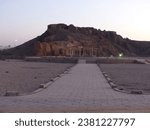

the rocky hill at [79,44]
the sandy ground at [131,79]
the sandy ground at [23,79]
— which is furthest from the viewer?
the rocky hill at [79,44]

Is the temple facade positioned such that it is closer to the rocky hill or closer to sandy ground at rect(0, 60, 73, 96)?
the rocky hill

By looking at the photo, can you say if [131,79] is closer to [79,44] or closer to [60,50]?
[60,50]

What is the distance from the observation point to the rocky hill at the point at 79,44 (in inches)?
3644

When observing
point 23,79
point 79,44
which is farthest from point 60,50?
point 23,79

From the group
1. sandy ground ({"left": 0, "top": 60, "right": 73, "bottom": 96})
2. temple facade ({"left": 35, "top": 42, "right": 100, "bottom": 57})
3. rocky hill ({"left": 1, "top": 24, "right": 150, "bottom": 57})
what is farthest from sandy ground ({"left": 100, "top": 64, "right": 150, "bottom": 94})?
temple facade ({"left": 35, "top": 42, "right": 100, "bottom": 57})

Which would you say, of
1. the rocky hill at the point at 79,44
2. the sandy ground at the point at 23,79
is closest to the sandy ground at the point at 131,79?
the sandy ground at the point at 23,79

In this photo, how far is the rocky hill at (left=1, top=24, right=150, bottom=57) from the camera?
304 ft

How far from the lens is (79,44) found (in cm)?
10081

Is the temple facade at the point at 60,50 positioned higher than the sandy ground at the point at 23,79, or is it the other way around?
the sandy ground at the point at 23,79

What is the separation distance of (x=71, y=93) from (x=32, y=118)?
25.6ft

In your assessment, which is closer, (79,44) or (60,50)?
(60,50)

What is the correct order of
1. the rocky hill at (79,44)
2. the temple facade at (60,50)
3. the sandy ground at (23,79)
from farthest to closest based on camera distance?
the rocky hill at (79,44)
the temple facade at (60,50)
the sandy ground at (23,79)

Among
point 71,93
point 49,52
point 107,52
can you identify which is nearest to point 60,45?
point 49,52

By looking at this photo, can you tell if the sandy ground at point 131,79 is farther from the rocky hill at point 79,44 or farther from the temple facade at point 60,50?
the temple facade at point 60,50
